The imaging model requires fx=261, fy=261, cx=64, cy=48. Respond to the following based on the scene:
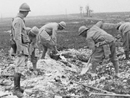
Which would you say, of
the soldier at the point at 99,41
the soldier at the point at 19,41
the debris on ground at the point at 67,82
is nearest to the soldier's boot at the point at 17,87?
the soldier at the point at 19,41

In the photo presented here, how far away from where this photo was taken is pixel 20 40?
19.9 ft

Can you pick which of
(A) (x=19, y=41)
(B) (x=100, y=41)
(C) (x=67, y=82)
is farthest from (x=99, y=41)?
(A) (x=19, y=41)

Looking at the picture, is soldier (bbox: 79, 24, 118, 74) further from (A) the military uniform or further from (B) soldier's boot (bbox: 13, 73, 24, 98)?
(A) the military uniform

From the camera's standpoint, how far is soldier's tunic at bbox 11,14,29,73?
6.05 m

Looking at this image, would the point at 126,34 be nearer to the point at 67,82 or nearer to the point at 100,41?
the point at 100,41

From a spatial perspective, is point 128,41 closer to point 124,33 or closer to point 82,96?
point 124,33

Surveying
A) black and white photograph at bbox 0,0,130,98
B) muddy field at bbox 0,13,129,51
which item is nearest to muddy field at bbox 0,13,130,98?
black and white photograph at bbox 0,0,130,98

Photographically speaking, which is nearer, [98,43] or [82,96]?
[82,96]

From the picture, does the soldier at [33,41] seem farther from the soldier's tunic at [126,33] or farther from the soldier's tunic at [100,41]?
the soldier's tunic at [126,33]

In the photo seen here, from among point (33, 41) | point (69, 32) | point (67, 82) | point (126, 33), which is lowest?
point (67, 82)

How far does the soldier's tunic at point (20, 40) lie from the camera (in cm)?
605

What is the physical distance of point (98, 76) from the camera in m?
7.79

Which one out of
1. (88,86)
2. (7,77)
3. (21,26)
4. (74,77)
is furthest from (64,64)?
(21,26)

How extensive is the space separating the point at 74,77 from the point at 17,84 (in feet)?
7.25
